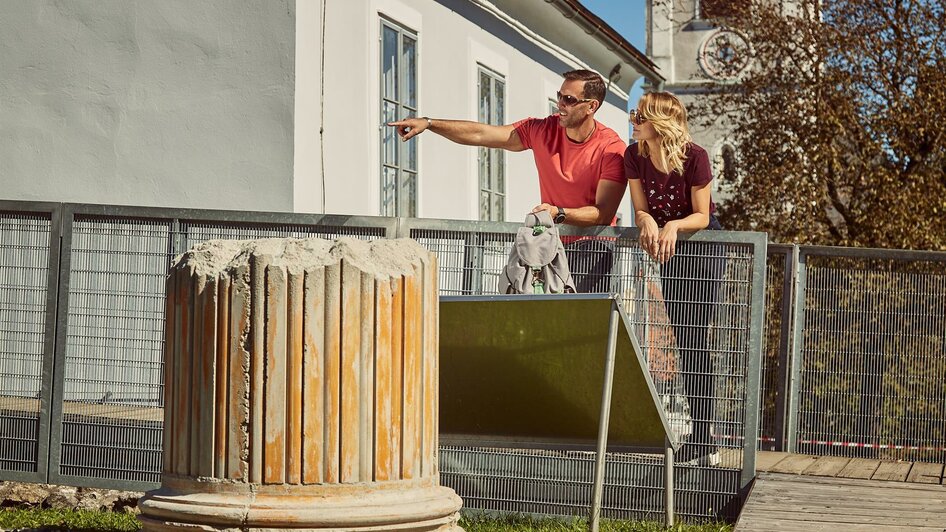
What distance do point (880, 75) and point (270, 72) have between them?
9.81 m

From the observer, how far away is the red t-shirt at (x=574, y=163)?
6.68 metres

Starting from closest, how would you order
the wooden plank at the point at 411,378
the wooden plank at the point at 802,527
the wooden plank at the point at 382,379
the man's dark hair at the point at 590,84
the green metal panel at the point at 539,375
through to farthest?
the wooden plank at the point at 382,379
the wooden plank at the point at 411,378
the green metal panel at the point at 539,375
the wooden plank at the point at 802,527
the man's dark hair at the point at 590,84

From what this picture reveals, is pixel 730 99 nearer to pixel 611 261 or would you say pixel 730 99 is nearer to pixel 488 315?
pixel 611 261

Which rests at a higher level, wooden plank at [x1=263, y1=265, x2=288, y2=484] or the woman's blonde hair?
the woman's blonde hair

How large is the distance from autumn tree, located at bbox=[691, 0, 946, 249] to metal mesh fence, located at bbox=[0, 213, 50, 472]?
11758mm

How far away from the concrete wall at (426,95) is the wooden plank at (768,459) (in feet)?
14.0

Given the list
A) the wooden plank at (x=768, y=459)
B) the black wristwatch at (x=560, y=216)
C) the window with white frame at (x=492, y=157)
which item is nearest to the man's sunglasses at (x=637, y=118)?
the black wristwatch at (x=560, y=216)

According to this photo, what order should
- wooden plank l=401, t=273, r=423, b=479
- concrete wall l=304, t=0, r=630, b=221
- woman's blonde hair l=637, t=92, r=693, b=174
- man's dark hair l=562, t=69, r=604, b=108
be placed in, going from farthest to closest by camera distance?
concrete wall l=304, t=0, r=630, b=221 < man's dark hair l=562, t=69, r=604, b=108 < woman's blonde hair l=637, t=92, r=693, b=174 < wooden plank l=401, t=273, r=423, b=479

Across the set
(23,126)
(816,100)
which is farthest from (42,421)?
(816,100)

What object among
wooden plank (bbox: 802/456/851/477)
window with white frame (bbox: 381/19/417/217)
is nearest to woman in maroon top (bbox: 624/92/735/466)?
wooden plank (bbox: 802/456/851/477)

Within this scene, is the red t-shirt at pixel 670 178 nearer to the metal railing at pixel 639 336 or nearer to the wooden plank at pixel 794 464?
the metal railing at pixel 639 336

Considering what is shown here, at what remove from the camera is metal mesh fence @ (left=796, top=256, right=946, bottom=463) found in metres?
7.59

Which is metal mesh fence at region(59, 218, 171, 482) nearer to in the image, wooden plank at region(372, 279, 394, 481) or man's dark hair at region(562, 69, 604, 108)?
man's dark hair at region(562, 69, 604, 108)

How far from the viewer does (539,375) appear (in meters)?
5.67
